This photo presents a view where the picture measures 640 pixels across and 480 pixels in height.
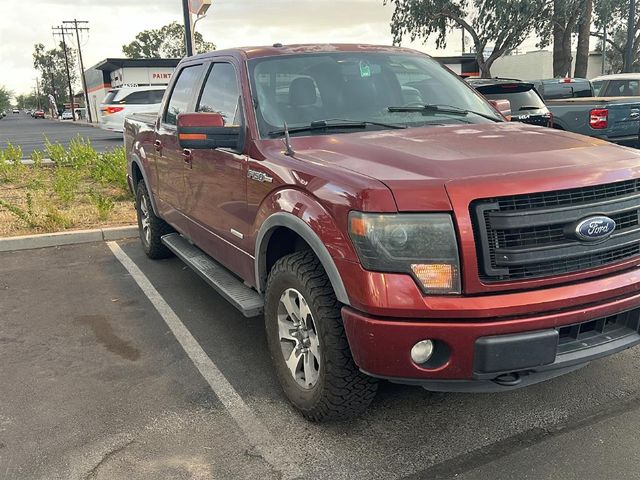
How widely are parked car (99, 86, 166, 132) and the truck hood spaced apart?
19.7 meters

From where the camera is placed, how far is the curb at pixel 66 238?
22.5 feet

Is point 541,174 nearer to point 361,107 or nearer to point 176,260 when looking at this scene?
point 361,107

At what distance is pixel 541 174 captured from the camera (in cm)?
260

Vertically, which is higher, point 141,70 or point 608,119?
point 141,70

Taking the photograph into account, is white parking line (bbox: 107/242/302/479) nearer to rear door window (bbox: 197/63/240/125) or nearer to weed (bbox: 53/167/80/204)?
rear door window (bbox: 197/63/240/125)

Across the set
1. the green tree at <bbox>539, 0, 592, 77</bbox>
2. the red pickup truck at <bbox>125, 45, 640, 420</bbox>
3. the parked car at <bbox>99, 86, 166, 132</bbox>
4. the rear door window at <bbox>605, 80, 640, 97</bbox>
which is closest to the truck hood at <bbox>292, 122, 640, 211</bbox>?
the red pickup truck at <bbox>125, 45, 640, 420</bbox>

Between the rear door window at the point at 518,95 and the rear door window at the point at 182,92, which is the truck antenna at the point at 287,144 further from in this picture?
the rear door window at the point at 518,95

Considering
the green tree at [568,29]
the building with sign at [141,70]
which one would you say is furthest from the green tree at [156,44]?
the green tree at [568,29]

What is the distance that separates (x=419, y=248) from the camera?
250cm

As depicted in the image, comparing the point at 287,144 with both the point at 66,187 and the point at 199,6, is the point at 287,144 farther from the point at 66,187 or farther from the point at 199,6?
the point at 199,6

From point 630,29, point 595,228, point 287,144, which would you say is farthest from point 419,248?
point 630,29

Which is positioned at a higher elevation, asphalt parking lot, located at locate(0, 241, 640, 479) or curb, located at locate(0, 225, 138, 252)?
curb, located at locate(0, 225, 138, 252)

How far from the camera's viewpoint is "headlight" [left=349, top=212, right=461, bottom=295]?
8.16ft

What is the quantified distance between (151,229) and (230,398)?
10.2 ft
